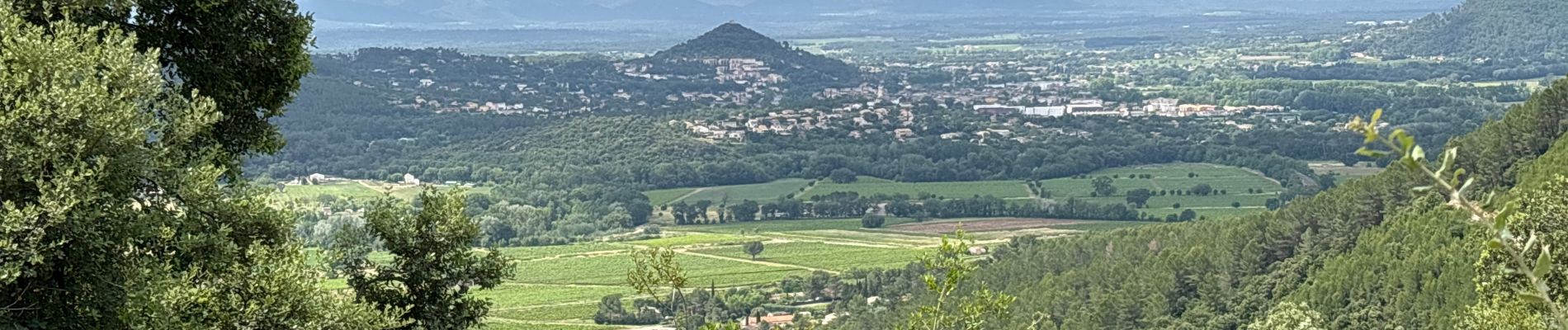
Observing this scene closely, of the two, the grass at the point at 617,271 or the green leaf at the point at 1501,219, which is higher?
the green leaf at the point at 1501,219

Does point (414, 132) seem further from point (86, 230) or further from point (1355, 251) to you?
point (86, 230)

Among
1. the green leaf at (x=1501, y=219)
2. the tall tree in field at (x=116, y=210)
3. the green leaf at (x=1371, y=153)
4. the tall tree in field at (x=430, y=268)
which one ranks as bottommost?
the tall tree in field at (x=430, y=268)

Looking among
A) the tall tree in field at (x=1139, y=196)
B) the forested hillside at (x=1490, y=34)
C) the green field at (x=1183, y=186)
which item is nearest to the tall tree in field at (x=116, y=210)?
the green field at (x=1183, y=186)

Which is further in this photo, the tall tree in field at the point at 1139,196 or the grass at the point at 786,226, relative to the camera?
the tall tree in field at the point at 1139,196

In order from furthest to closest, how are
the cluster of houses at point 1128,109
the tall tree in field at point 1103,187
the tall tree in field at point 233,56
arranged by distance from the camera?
the cluster of houses at point 1128,109 → the tall tree in field at point 1103,187 → the tall tree in field at point 233,56

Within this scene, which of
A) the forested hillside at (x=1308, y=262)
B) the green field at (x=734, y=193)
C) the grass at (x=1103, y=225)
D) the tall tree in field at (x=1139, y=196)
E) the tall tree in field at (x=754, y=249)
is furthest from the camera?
the green field at (x=734, y=193)

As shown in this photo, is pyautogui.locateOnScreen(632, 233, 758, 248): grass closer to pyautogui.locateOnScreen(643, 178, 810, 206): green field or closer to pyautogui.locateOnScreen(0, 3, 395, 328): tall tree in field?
pyautogui.locateOnScreen(643, 178, 810, 206): green field

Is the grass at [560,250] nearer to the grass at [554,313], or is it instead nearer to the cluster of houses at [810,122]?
the grass at [554,313]
